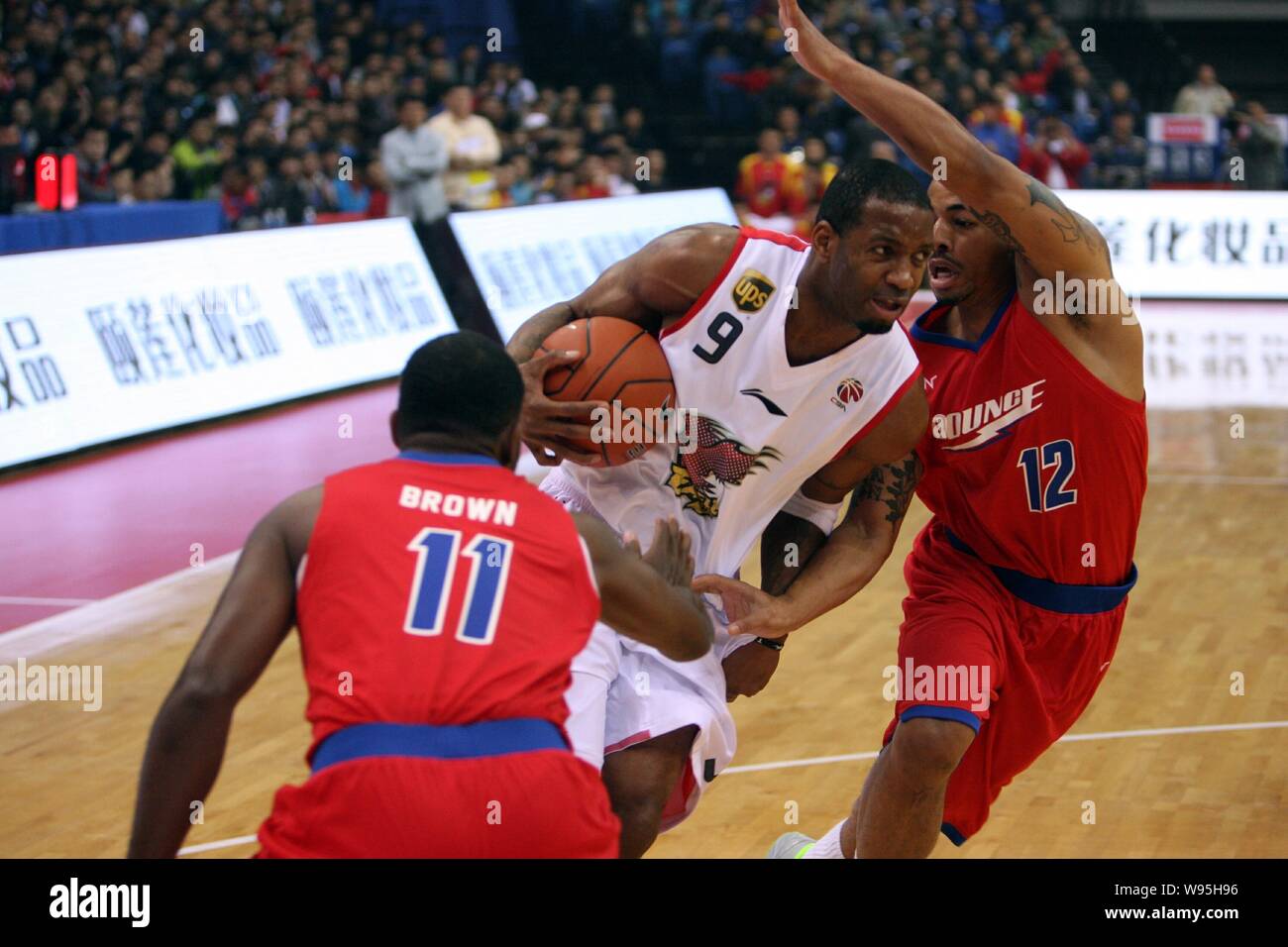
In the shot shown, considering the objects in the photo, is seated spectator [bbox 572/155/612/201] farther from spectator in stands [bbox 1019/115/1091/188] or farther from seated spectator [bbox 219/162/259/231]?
spectator in stands [bbox 1019/115/1091/188]

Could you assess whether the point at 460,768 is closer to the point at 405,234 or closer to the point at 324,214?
the point at 405,234

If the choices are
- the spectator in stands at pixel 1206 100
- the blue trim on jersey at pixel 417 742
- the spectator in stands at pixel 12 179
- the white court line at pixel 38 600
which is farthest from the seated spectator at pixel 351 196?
the blue trim on jersey at pixel 417 742

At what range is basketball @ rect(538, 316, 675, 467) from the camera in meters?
4.38

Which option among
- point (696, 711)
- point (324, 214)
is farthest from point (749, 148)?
point (696, 711)

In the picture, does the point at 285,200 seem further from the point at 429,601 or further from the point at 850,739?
the point at 429,601

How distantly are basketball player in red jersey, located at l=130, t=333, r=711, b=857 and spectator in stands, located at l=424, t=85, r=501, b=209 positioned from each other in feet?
49.7

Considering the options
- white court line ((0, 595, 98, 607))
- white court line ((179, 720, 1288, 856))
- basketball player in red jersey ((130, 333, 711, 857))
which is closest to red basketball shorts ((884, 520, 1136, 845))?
white court line ((179, 720, 1288, 856))

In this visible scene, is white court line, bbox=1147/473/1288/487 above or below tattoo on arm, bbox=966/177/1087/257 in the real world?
below

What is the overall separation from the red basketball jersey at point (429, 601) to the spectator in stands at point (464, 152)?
49.8 ft

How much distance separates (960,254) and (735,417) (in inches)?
32.9

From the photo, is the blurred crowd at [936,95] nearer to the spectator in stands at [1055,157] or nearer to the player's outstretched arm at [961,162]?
the spectator in stands at [1055,157]

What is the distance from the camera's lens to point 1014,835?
A: 19.2 feet

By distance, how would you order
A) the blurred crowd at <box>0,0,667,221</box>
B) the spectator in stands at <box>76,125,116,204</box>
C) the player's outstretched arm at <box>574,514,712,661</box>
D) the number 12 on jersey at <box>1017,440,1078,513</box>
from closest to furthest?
the player's outstretched arm at <box>574,514,712,661</box> → the number 12 on jersey at <box>1017,440,1078,513</box> → the spectator in stands at <box>76,125,116,204</box> → the blurred crowd at <box>0,0,667,221</box>

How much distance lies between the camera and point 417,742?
9.96ft
